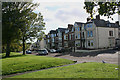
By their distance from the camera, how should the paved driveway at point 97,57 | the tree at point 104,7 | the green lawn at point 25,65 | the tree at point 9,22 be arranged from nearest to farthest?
the tree at point 104,7 → the green lawn at point 25,65 → the paved driveway at point 97,57 → the tree at point 9,22

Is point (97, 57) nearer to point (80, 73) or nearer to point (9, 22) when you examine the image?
point (80, 73)

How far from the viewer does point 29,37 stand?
121 ft

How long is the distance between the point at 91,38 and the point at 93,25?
4331 millimetres

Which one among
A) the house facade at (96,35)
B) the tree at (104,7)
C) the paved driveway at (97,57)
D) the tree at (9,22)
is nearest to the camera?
the tree at (104,7)

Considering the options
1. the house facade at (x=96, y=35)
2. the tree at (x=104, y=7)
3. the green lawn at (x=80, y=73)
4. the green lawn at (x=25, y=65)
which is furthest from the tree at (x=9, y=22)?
the house facade at (x=96, y=35)

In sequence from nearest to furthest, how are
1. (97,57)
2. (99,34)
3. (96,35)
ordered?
(97,57)
(96,35)
(99,34)

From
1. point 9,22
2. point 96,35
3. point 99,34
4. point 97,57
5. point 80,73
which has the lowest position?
point 97,57

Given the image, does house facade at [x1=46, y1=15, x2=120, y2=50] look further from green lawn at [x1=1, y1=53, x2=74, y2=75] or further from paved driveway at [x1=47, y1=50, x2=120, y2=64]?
green lawn at [x1=1, y1=53, x2=74, y2=75]

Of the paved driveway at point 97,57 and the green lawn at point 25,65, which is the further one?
the paved driveway at point 97,57

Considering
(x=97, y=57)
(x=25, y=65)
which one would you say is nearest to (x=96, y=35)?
(x=97, y=57)

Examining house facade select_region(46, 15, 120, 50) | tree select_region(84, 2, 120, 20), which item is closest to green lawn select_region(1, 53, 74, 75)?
tree select_region(84, 2, 120, 20)

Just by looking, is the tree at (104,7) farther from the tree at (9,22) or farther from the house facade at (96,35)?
the house facade at (96,35)

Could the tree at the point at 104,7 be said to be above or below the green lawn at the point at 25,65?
above

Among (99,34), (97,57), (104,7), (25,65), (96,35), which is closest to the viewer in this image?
(104,7)
